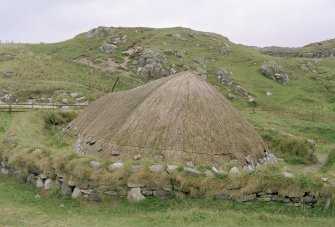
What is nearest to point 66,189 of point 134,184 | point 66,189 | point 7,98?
point 66,189

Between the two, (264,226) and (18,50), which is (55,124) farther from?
(18,50)

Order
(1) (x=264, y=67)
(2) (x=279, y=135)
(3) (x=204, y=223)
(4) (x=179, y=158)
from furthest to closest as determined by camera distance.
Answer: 1. (1) (x=264, y=67)
2. (2) (x=279, y=135)
3. (4) (x=179, y=158)
4. (3) (x=204, y=223)

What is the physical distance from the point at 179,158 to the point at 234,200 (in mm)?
3314

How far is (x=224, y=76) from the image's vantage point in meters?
66.3

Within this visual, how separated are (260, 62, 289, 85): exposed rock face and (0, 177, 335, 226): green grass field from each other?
58844mm

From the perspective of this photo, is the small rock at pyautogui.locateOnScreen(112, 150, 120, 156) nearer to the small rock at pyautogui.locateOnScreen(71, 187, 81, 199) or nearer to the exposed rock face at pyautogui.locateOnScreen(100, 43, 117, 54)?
the small rock at pyautogui.locateOnScreen(71, 187, 81, 199)

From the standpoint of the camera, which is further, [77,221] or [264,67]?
[264,67]

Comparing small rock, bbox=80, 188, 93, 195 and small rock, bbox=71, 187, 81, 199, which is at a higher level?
small rock, bbox=80, 188, 93, 195

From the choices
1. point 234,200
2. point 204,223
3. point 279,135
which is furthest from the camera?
point 279,135

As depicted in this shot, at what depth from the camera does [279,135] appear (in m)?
23.7

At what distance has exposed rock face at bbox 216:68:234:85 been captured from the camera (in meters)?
65.2

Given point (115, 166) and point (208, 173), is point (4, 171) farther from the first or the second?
point (208, 173)

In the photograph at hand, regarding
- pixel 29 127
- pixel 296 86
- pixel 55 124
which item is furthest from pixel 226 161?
pixel 296 86

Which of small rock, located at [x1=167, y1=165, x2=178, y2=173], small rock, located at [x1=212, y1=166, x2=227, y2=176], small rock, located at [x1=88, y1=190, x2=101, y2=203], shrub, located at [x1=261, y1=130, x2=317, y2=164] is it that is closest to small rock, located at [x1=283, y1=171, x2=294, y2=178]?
small rock, located at [x1=212, y1=166, x2=227, y2=176]
